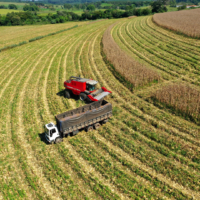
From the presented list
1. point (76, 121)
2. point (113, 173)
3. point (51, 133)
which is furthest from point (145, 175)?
point (51, 133)

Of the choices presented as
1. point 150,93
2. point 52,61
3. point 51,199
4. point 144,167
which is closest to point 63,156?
point 51,199

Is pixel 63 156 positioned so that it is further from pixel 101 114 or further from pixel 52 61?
pixel 52 61

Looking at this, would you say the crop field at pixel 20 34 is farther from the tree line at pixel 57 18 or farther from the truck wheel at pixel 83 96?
the truck wheel at pixel 83 96

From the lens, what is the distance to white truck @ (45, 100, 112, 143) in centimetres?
1150

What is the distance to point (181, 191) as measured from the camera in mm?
8477

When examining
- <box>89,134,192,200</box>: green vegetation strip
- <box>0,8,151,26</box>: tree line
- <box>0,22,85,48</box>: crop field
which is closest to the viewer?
<box>89,134,192,200</box>: green vegetation strip

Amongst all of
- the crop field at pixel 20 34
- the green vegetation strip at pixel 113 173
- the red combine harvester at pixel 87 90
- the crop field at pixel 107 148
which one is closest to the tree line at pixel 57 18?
the crop field at pixel 20 34

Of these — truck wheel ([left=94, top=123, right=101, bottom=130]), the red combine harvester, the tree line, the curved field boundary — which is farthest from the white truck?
the tree line

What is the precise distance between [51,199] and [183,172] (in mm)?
6407

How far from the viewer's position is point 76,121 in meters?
11.8

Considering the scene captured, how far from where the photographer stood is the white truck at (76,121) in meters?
11.5

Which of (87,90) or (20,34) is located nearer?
(87,90)

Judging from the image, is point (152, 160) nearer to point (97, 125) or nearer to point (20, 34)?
point (97, 125)

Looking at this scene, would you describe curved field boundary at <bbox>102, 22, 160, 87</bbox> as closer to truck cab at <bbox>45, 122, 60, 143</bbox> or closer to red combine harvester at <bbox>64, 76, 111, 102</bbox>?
red combine harvester at <bbox>64, 76, 111, 102</bbox>
